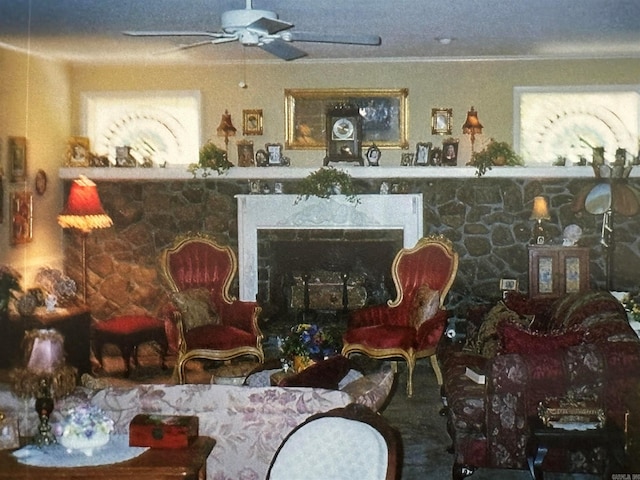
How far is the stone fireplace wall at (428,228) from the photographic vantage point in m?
7.13

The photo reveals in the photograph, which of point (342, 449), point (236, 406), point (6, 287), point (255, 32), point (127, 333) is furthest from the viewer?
point (127, 333)

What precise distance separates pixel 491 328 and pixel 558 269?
6.38 ft

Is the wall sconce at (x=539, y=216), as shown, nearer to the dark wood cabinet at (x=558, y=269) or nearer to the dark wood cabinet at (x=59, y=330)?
the dark wood cabinet at (x=558, y=269)

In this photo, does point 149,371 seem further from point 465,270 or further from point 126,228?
point 465,270

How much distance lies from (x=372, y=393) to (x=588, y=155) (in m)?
4.71

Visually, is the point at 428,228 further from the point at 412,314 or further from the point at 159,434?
the point at 159,434

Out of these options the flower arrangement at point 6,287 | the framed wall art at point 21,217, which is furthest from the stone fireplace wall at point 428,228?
the flower arrangement at point 6,287

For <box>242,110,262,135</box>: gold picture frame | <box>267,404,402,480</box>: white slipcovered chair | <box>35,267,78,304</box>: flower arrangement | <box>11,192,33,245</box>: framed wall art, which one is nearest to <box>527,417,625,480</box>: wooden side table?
<box>267,404,402,480</box>: white slipcovered chair

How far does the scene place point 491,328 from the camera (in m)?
5.16

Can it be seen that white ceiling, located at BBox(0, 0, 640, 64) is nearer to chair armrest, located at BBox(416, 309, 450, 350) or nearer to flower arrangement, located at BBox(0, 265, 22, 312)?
flower arrangement, located at BBox(0, 265, 22, 312)

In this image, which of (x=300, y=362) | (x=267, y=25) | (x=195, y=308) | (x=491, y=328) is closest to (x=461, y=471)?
(x=300, y=362)

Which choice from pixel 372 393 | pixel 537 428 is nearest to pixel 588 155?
pixel 537 428

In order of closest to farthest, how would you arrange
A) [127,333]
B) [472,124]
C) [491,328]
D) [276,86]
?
1. [491,328]
2. [127,333]
3. [472,124]
4. [276,86]

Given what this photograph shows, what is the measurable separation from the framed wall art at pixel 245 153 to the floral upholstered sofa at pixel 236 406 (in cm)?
426
